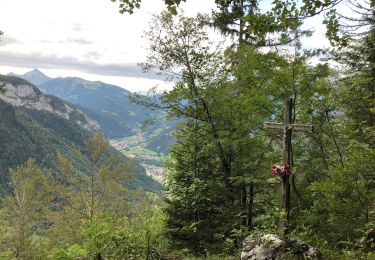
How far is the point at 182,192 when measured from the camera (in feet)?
52.5

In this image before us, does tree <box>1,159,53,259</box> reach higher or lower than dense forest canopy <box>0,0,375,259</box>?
lower

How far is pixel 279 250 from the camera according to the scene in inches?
311

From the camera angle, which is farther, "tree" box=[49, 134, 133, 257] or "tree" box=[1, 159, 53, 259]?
"tree" box=[1, 159, 53, 259]

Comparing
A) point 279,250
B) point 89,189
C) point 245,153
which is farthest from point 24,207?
point 279,250

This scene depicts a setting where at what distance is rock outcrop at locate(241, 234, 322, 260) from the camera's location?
25.7 ft

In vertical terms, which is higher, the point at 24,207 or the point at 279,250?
the point at 279,250

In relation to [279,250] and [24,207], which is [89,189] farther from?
[279,250]

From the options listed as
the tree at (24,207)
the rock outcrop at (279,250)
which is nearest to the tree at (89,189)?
the tree at (24,207)

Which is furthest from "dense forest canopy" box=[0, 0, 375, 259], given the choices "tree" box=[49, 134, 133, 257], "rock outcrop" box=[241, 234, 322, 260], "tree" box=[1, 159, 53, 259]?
"tree" box=[1, 159, 53, 259]

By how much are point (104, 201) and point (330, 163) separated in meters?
24.1

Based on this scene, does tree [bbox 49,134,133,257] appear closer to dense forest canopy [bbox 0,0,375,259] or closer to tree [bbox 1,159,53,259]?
tree [bbox 1,159,53,259]

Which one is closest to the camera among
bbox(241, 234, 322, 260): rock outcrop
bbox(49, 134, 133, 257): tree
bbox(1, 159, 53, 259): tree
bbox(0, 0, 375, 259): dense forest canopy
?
bbox(241, 234, 322, 260): rock outcrop

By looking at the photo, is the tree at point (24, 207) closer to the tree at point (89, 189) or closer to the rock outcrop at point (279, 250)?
the tree at point (89, 189)

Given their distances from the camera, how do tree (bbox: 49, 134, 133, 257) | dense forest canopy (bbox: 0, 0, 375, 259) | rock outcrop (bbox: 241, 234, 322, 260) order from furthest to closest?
1. tree (bbox: 49, 134, 133, 257)
2. dense forest canopy (bbox: 0, 0, 375, 259)
3. rock outcrop (bbox: 241, 234, 322, 260)
